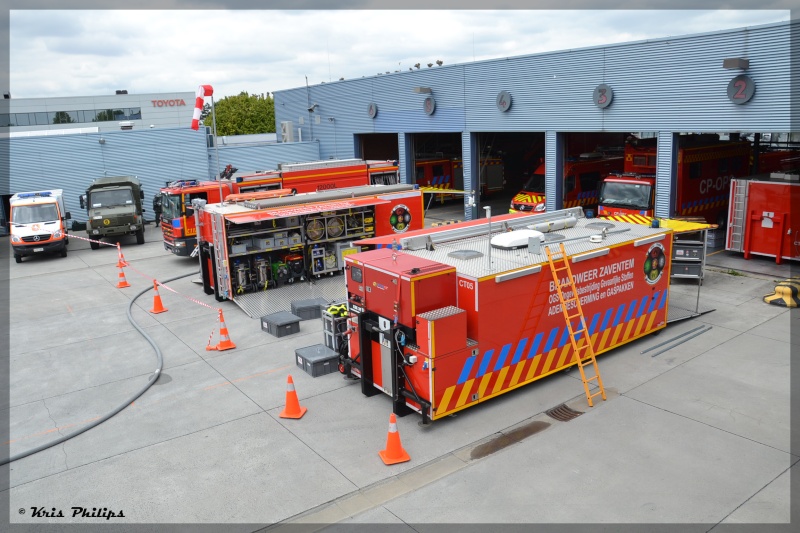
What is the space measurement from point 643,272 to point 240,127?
78298mm

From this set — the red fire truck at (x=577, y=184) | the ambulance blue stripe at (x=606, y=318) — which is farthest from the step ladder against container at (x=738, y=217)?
the ambulance blue stripe at (x=606, y=318)

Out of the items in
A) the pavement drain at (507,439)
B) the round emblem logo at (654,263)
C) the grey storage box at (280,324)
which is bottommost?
the pavement drain at (507,439)

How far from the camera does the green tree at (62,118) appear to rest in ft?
185

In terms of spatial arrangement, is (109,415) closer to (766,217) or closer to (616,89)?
(766,217)

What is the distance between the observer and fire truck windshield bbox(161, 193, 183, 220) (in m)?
21.8

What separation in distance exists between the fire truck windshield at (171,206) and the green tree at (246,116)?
63391 mm

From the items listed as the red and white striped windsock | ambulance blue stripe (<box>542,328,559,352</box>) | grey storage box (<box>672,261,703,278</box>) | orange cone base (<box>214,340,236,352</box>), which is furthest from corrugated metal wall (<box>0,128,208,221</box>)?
ambulance blue stripe (<box>542,328,559,352</box>)

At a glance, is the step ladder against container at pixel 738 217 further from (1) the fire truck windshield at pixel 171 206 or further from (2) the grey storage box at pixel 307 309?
(1) the fire truck windshield at pixel 171 206

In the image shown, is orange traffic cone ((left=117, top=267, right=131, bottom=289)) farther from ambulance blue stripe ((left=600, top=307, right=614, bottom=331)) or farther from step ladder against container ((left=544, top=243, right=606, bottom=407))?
ambulance blue stripe ((left=600, top=307, right=614, bottom=331))

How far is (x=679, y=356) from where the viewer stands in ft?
38.9

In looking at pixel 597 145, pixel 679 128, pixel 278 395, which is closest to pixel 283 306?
pixel 278 395

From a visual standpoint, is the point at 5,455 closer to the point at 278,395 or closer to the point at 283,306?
the point at 278,395

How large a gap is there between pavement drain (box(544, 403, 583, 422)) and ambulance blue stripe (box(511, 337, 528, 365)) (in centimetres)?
95
